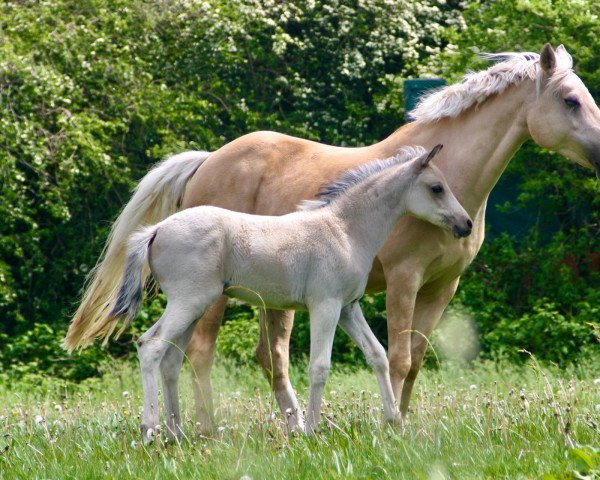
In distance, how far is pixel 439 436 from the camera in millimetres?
5219

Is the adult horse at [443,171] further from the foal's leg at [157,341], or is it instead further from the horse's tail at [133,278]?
the foal's leg at [157,341]

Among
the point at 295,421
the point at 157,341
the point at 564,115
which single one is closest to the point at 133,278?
the point at 157,341

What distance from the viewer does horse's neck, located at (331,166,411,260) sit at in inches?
237

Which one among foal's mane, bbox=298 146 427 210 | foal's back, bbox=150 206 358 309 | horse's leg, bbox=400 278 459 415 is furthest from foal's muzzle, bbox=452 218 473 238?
horse's leg, bbox=400 278 459 415

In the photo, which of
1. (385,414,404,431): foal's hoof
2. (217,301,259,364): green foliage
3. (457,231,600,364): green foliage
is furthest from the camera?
(217,301,259,364): green foliage

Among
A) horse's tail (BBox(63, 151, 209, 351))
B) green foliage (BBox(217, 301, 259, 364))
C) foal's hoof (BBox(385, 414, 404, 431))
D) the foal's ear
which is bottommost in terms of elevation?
green foliage (BBox(217, 301, 259, 364))

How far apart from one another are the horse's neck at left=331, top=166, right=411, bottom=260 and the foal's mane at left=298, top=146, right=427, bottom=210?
69mm

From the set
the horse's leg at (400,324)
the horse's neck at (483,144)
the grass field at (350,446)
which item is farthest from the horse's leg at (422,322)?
the horse's neck at (483,144)

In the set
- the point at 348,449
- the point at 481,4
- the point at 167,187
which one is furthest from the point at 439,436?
the point at 481,4

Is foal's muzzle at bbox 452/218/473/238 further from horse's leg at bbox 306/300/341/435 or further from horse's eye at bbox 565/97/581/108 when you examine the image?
horse's eye at bbox 565/97/581/108

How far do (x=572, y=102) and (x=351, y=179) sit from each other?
4.36 feet

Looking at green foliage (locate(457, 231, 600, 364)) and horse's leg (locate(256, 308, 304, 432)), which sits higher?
horse's leg (locate(256, 308, 304, 432))

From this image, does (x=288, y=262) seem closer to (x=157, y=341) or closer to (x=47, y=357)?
(x=157, y=341)

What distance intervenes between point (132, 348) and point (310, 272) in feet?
24.9
